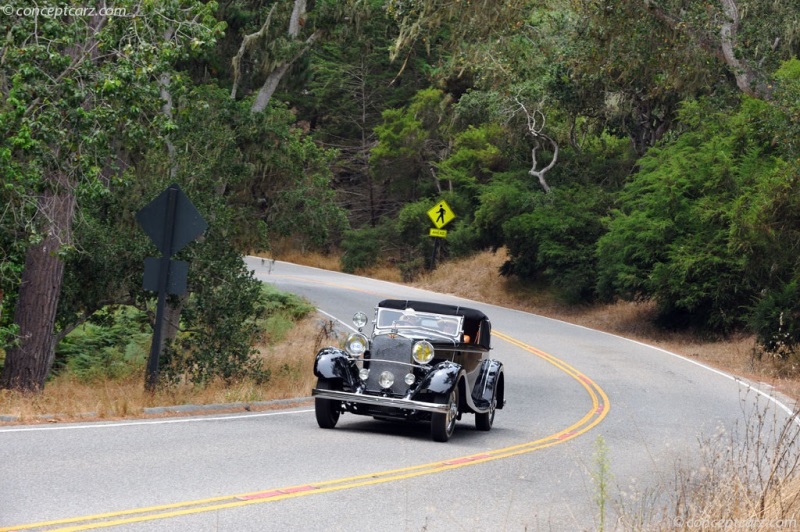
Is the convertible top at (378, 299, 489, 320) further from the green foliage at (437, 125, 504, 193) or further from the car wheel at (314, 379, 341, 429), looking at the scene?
the green foliage at (437, 125, 504, 193)

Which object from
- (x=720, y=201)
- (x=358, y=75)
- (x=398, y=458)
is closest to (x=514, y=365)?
(x=720, y=201)

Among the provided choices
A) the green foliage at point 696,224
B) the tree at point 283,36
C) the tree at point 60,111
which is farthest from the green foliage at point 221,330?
the green foliage at point 696,224

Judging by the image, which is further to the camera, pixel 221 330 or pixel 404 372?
pixel 221 330

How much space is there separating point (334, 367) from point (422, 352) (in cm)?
115

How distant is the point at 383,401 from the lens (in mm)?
13531

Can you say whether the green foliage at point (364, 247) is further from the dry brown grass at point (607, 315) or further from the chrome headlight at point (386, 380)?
the chrome headlight at point (386, 380)

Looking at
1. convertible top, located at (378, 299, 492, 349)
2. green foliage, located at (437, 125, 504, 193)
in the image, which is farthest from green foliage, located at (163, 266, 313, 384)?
green foliage, located at (437, 125, 504, 193)

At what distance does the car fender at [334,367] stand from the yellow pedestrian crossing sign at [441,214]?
3376cm

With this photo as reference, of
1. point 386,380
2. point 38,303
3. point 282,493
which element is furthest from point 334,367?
point 38,303

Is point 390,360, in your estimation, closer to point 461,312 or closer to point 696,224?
point 461,312

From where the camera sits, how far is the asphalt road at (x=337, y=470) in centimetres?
808

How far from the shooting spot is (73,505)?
25.8ft

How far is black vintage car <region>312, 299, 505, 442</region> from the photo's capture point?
13.6 meters

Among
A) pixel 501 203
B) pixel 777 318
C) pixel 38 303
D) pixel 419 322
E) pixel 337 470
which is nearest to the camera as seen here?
pixel 337 470
